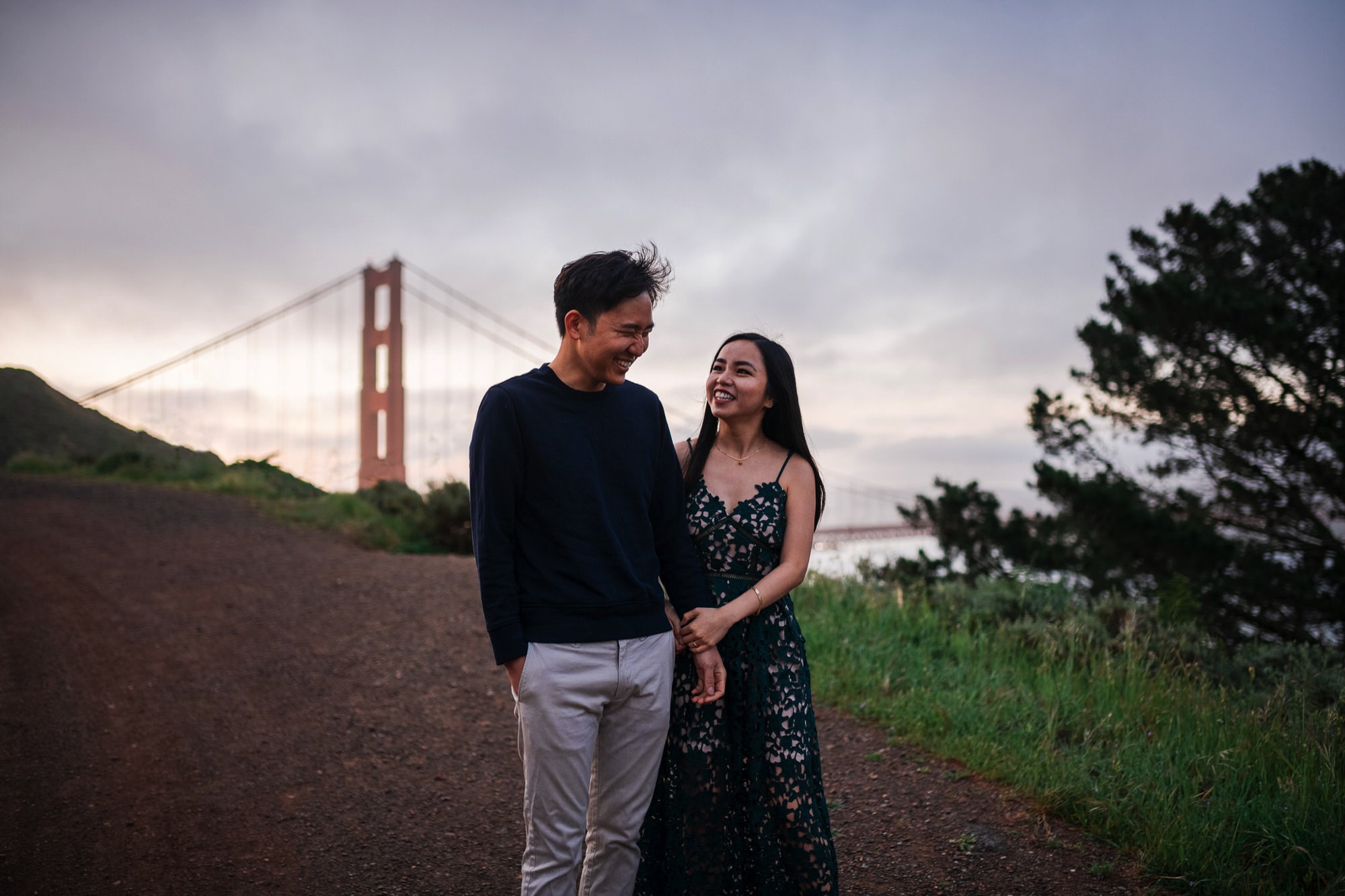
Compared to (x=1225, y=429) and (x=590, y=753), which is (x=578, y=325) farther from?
(x=1225, y=429)

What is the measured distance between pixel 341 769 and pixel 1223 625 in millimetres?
9107

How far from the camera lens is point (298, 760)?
12.6 feet

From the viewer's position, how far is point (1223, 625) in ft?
29.6

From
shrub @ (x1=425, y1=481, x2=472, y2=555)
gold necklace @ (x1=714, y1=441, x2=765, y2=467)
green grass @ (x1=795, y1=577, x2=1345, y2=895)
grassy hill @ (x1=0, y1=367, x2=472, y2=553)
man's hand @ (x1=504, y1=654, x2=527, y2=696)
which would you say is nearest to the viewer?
man's hand @ (x1=504, y1=654, x2=527, y2=696)

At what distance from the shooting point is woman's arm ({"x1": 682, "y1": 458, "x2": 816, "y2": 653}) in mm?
2033

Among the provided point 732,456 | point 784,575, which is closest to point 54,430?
point 732,456

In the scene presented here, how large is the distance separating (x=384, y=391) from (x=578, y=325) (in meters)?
15.2

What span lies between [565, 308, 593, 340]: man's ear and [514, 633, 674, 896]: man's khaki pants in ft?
2.25

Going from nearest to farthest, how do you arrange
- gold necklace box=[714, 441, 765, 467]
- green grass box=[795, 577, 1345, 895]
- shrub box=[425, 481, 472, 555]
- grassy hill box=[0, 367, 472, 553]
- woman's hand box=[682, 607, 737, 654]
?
woman's hand box=[682, 607, 737, 654] < gold necklace box=[714, 441, 765, 467] < green grass box=[795, 577, 1345, 895] < shrub box=[425, 481, 472, 555] < grassy hill box=[0, 367, 472, 553]

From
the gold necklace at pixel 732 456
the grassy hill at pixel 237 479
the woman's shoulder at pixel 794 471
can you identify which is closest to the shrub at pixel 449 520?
the grassy hill at pixel 237 479

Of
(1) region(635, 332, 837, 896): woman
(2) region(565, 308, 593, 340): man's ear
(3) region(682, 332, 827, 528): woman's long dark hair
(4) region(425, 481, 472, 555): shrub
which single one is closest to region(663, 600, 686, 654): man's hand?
(1) region(635, 332, 837, 896): woman

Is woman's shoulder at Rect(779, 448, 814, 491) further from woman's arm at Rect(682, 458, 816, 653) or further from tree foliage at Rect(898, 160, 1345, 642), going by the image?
tree foliage at Rect(898, 160, 1345, 642)

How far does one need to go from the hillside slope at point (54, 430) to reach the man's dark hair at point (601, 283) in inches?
516

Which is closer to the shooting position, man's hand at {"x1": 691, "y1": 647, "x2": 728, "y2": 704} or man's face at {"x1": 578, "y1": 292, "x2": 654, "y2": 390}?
man's face at {"x1": 578, "y1": 292, "x2": 654, "y2": 390}
